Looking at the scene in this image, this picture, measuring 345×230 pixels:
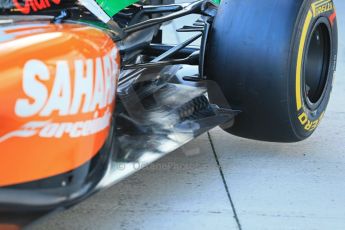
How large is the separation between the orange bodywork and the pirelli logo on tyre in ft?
A: 4.44

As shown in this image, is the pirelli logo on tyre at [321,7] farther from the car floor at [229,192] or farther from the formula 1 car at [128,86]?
the car floor at [229,192]

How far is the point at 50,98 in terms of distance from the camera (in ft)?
5.65

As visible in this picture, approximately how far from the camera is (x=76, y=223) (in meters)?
2.42

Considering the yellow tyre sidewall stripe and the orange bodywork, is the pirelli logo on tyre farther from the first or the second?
the orange bodywork

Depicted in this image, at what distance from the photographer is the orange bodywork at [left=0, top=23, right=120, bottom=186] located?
5.43 feet

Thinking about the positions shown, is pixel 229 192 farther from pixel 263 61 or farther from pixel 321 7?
pixel 321 7

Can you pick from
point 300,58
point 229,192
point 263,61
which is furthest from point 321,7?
point 229,192

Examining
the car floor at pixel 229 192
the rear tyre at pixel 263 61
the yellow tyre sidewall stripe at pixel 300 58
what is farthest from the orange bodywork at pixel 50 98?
the yellow tyre sidewall stripe at pixel 300 58

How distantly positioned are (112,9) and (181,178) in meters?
1.02

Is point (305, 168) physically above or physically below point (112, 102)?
below

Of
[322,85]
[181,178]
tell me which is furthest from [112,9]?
[322,85]

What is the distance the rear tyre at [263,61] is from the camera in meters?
2.62

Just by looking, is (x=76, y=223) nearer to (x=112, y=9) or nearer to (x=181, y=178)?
(x=181, y=178)

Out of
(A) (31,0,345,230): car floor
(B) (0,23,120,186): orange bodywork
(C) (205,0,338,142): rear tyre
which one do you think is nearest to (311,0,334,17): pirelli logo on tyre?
(C) (205,0,338,142): rear tyre
